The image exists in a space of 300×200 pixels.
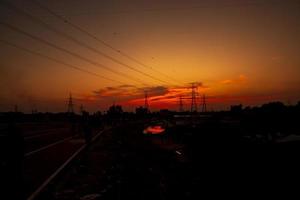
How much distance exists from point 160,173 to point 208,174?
9.09 ft

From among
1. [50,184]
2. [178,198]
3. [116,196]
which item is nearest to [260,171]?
[178,198]

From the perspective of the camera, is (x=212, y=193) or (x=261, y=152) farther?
(x=261, y=152)

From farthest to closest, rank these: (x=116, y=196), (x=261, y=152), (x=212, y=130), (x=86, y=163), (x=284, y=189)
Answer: (x=212, y=130) < (x=261, y=152) < (x=86, y=163) < (x=284, y=189) < (x=116, y=196)

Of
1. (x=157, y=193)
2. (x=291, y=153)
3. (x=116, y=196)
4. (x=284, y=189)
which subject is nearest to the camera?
(x=116, y=196)

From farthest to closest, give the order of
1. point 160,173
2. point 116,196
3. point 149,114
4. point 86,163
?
point 149,114
point 86,163
point 160,173
point 116,196

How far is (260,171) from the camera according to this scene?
51.3ft

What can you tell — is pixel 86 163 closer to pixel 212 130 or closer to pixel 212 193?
pixel 212 193

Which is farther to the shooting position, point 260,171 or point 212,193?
point 260,171

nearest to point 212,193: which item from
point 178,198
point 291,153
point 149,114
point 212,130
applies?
point 178,198

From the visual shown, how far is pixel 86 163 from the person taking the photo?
50.2ft

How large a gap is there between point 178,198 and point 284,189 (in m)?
5.42

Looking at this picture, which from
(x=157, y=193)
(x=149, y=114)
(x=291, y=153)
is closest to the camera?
(x=157, y=193)

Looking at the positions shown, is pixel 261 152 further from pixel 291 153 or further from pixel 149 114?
pixel 149 114

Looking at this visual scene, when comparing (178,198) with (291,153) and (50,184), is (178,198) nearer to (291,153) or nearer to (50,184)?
(50,184)
